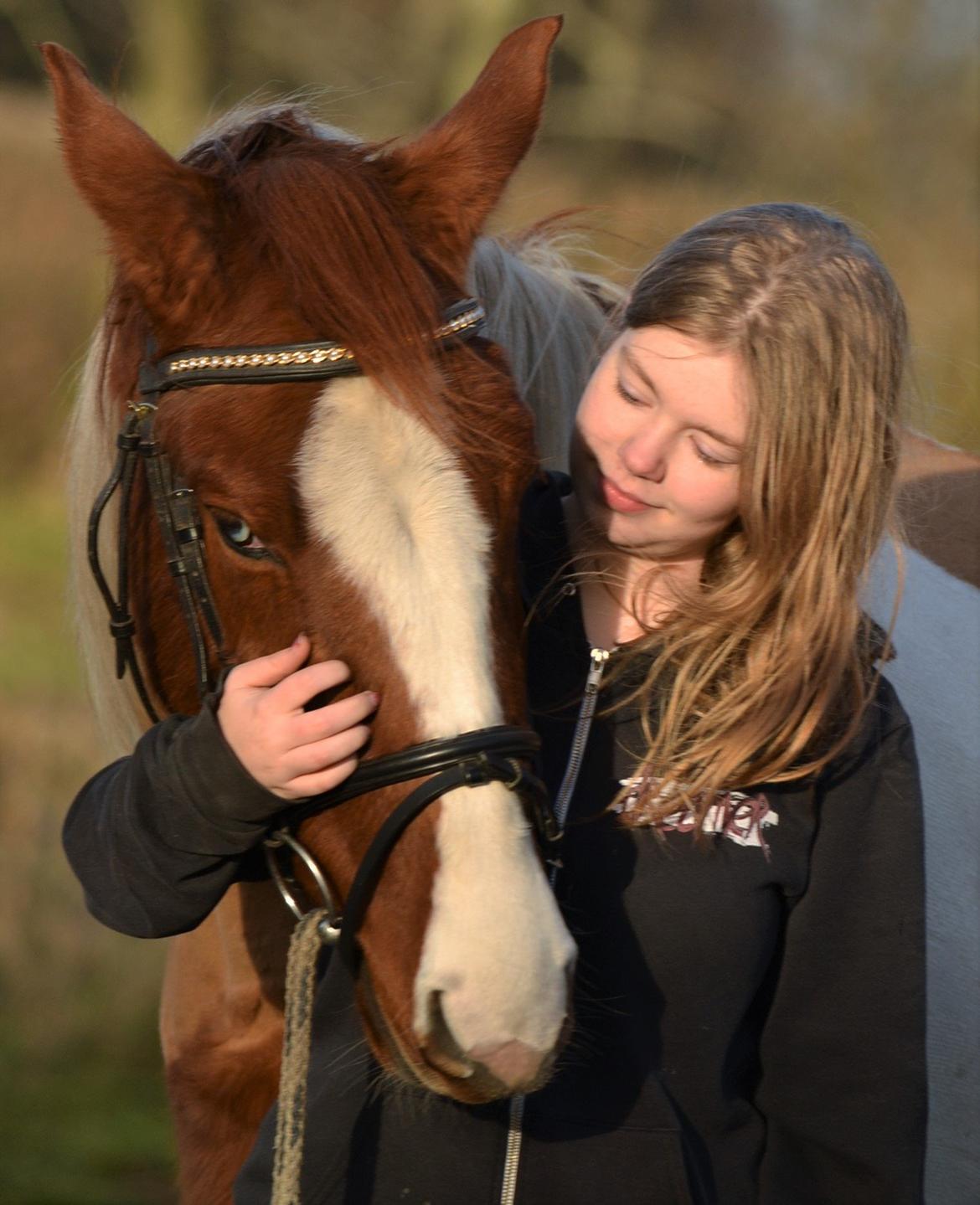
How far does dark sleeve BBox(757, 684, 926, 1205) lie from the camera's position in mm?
1584

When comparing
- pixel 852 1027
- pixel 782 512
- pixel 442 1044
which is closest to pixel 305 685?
pixel 442 1044

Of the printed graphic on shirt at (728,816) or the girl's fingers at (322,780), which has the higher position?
the girl's fingers at (322,780)

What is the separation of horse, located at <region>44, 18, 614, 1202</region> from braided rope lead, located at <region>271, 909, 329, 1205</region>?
7cm

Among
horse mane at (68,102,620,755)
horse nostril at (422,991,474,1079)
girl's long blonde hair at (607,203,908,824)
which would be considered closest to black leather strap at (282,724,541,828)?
horse nostril at (422,991,474,1079)

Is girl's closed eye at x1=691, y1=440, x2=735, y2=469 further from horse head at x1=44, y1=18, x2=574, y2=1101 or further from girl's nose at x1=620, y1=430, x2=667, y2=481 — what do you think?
horse head at x1=44, y1=18, x2=574, y2=1101

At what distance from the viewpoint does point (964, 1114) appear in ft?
6.88

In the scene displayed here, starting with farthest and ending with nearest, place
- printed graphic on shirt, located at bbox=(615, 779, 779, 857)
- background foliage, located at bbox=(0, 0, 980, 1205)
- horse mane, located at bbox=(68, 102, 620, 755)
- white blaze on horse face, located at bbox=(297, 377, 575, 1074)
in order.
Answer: background foliage, located at bbox=(0, 0, 980, 1205), horse mane, located at bbox=(68, 102, 620, 755), printed graphic on shirt, located at bbox=(615, 779, 779, 857), white blaze on horse face, located at bbox=(297, 377, 575, 1074)

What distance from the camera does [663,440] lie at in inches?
64.2

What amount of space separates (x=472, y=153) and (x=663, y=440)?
45 cm

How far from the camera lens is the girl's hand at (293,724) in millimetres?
1309

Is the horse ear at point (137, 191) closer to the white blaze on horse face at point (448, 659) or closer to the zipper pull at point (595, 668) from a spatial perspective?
the white blaze on horse face at point (448, 659)

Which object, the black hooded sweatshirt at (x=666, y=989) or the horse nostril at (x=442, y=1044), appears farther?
the black hooded sweatshirt at (x=666, y=989)

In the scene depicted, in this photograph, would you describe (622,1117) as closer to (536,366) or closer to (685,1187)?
(685,1187)

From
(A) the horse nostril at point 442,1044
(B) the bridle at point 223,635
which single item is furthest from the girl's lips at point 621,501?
(A) the horse nostril at point 442,1044
